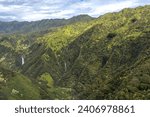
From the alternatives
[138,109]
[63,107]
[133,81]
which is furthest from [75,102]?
[133,81]

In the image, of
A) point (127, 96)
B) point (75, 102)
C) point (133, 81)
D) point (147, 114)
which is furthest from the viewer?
point (133, 81)

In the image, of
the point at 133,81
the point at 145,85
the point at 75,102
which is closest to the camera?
the point at 75,102

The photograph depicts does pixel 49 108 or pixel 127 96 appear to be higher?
pixel 49 108

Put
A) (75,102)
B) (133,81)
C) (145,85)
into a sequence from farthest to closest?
(133,81), (145,85), (75,102)

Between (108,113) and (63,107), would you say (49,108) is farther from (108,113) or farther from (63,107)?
(108,113)

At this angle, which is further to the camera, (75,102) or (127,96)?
(127,96)

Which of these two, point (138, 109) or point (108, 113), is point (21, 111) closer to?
point (108, 113)

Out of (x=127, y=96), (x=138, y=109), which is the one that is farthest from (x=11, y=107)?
(x=127, y=96)

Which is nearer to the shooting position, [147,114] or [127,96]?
[147,114]

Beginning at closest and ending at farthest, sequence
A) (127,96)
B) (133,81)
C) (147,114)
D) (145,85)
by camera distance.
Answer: (147,114) → (127,96) → (145,85) → (133,81)
